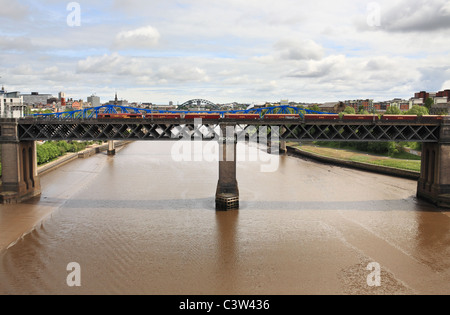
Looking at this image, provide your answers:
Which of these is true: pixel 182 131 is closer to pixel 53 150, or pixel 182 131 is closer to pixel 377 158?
pixel 53 150

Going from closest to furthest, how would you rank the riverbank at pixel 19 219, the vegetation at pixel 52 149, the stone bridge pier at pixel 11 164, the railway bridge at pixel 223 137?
the riverbank at pixel 19 219 < the railway bridge at pixel 223 137 < the stone bridge pier at pixel 11 164 < the vegetation at pixel 52 149

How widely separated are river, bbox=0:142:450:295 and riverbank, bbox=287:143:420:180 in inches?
228

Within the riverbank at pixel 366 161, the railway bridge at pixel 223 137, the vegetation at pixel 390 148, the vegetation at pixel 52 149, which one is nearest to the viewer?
the railway bridge at pixel 223 137

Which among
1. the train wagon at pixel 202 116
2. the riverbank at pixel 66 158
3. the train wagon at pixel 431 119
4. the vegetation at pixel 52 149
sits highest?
the train wagon at pixel 202 116

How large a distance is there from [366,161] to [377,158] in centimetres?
384

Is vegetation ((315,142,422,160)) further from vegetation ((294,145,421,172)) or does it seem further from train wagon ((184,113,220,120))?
train wagon ((184,113,220,120))

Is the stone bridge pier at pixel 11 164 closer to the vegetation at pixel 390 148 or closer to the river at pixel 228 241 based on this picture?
the river at pixel 228 241

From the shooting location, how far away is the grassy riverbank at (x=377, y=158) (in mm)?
59169

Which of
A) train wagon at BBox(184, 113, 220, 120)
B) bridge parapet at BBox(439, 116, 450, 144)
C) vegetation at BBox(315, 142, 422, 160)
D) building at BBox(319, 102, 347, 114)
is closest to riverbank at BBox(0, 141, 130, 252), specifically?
train wagon at BBox(184, 113, 220, 120)

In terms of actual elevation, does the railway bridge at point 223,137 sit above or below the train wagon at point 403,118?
below

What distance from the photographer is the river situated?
2272cm

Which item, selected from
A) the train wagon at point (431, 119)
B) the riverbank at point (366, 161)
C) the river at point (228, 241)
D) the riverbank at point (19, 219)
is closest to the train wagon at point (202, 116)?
the river at point (228, 241)

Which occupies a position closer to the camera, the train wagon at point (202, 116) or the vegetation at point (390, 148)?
the train wagon at point (202, 116)
